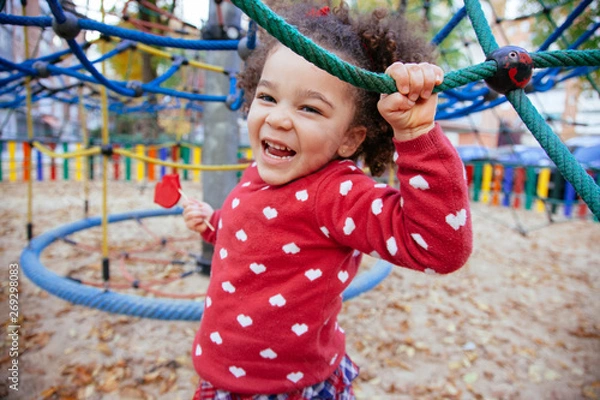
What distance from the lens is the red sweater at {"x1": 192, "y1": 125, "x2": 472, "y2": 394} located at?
0.70 metres

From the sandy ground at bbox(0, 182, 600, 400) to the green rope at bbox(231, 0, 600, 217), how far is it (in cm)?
128

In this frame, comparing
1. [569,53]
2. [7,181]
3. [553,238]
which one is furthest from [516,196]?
[7,181]

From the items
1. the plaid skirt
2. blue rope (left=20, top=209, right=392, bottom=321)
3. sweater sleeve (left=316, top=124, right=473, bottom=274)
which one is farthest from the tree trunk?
sweater sleeve (left=316, top=124, right=473, bottom=274)

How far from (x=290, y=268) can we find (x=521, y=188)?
6.99 meters

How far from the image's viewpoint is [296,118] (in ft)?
2.49

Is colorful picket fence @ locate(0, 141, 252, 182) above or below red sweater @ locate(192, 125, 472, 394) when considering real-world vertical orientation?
below

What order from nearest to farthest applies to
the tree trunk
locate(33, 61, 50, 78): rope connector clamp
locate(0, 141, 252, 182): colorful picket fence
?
locate(33, 61, 50, 78): rope connector clamp → the tree trunk → locate(0, 141, 252, 182): colorful picket fence

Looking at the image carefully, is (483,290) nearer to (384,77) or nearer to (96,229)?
(384,77)

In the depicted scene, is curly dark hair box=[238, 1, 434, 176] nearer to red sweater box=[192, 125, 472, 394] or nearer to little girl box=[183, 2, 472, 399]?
little girl box=[183, 2, 472, 399]

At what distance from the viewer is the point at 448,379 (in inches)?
67.0

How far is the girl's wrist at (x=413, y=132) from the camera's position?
60cm

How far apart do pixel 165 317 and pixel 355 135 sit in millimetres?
1207

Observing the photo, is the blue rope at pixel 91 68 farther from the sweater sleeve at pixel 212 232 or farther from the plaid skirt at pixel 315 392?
the plaid skirt at pixel 315 392

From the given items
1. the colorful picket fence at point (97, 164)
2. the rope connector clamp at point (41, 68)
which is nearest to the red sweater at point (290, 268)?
the rope connector clamp at point (41, 68)
